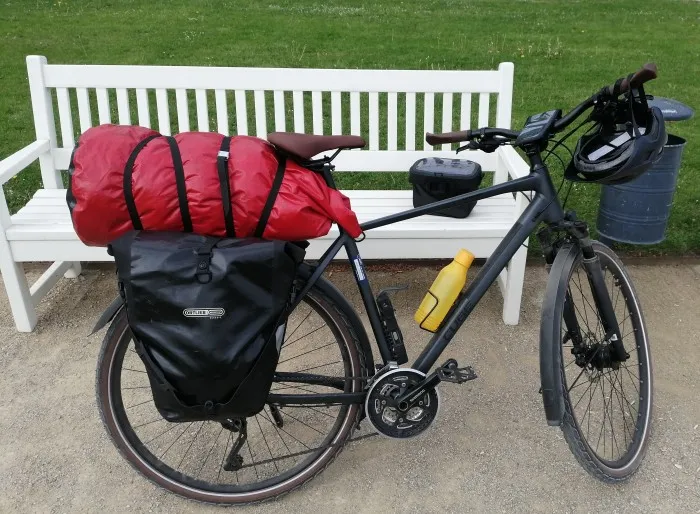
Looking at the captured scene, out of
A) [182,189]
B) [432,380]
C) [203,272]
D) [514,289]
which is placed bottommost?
[514,289]

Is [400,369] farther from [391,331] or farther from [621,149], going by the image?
[621,149]

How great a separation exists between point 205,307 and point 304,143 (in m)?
0.65

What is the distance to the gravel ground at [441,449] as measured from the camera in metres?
2.67

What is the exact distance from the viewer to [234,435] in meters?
2.96

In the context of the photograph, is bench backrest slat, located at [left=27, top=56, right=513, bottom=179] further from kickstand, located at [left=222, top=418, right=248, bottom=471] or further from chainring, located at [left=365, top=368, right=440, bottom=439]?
kickstand, located at [left=222, top=418, right=248, bottom=471]

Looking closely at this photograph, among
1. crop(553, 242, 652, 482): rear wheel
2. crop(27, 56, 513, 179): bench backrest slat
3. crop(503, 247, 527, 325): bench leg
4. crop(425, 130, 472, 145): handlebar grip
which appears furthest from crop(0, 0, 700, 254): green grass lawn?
crop(425, 130, 472, 145): handlebar grip

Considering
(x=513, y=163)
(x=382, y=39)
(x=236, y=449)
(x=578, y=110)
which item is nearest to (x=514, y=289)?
(x=513, y=163)

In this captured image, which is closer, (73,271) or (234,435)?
(234,435)

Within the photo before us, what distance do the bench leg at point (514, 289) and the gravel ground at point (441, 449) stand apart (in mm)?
67

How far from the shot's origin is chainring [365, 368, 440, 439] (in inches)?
100

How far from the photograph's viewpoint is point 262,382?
2.29 meters

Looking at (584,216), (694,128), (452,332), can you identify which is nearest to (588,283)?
(452,332)

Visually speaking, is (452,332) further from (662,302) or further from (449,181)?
(662,302)

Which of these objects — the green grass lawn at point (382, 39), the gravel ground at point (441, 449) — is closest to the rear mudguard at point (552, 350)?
the gravel ground at point (441, 449)
